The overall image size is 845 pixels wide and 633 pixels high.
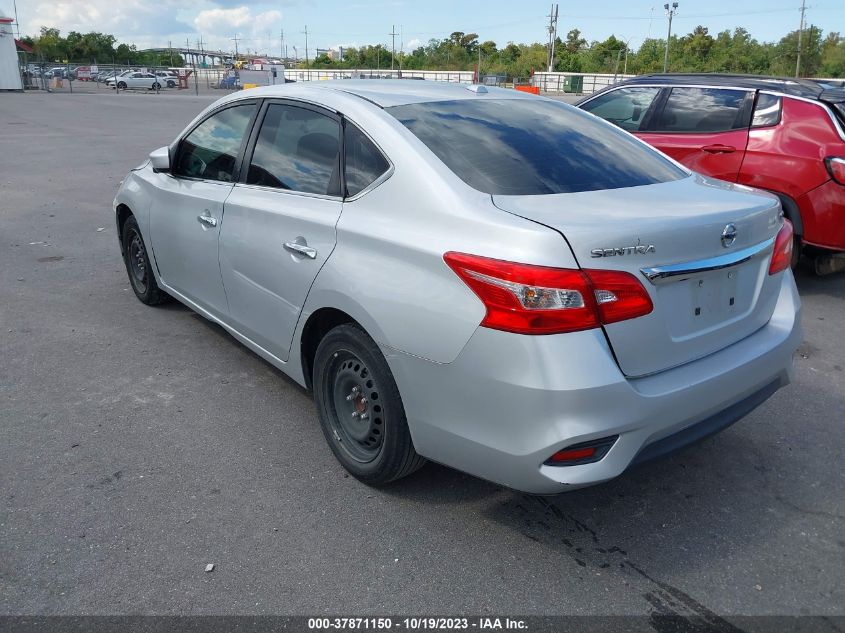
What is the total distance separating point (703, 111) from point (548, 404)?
5171mm

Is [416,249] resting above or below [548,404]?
above

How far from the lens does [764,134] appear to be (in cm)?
597

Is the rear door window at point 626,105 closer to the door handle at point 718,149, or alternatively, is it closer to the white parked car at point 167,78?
the door handle at point 718,149

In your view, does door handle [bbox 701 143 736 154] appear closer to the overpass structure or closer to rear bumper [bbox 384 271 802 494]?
rear bumper [bbox 384 271 802 494]

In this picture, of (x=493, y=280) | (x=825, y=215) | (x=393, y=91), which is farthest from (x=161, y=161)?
(x=825, y=215)

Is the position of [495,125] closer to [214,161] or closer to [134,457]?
[214,161]

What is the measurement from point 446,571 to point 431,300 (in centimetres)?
103

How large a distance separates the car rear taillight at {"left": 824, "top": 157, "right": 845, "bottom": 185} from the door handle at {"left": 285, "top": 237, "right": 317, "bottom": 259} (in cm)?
448

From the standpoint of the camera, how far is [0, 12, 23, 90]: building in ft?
128

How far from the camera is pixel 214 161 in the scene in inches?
167

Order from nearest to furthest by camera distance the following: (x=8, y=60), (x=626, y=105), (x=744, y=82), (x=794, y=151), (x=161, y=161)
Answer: (x=161, y=161)
(x=794, y=151)
(x=744, y=82)
(x=626, y=105)
(x=8, y=60)

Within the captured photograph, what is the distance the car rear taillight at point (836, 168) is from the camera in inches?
217

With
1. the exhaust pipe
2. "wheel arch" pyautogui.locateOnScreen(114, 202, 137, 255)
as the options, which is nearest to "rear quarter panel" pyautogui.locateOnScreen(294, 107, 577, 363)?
"wheel arch" pyautogui.locateOnScreen(114, 202, 137, 255)

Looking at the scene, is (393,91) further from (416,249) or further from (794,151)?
(794,151)
